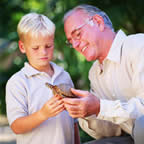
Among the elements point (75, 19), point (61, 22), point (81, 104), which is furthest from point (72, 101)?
point (61, 22)

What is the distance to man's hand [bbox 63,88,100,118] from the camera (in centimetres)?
193

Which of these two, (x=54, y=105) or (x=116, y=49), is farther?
(x=116, y=49)

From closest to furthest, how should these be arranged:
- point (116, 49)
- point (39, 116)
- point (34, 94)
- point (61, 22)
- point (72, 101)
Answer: point (72, 101) < point (39, 116) < point (34, 94) < point (116, 49) < point (61, 22)

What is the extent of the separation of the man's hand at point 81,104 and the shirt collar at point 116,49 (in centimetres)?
49

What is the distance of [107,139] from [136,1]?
11.3ft

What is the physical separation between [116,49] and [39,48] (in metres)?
0.62

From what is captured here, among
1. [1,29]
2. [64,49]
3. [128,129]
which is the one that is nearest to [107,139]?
[128,129]

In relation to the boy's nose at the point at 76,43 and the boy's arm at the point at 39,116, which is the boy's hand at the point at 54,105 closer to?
the boy's arm at the point at 39,116

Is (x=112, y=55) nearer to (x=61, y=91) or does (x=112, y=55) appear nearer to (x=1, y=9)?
(x=61, y=91)

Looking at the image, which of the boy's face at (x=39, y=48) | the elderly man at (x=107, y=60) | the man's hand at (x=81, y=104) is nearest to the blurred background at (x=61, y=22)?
the elderly man at (x=107, y=60)

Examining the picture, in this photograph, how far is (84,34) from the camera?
2.47m

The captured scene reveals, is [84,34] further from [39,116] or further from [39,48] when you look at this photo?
[39,116]

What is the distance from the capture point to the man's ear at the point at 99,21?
8.20ft

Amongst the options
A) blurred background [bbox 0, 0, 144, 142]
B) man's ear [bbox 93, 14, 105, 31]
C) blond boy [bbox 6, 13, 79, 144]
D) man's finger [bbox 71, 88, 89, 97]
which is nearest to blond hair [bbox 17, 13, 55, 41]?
blond boy [bbox 6, 13, 79, 144]
